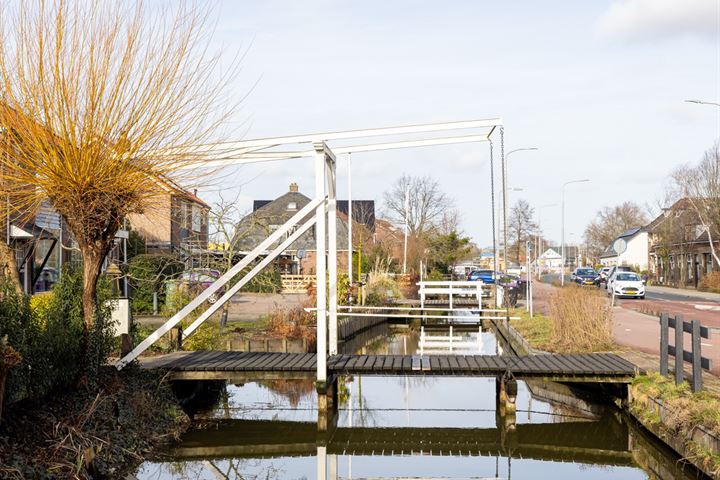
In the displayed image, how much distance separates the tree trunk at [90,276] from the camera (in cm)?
993

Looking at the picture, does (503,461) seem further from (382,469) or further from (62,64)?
(62,64)

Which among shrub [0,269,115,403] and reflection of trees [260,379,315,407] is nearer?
shrub [0,269,115,403]

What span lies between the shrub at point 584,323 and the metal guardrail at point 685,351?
367 centimetres

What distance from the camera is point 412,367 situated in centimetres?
1174

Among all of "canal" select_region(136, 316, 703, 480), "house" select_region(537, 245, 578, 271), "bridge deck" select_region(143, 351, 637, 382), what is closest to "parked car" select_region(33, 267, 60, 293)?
"canal" select_region(136, 316, 703, 480)

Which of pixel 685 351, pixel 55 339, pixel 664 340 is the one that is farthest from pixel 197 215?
pixel 685 351

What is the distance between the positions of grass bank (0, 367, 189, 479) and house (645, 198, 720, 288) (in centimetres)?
4631

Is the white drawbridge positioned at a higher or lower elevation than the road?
higher

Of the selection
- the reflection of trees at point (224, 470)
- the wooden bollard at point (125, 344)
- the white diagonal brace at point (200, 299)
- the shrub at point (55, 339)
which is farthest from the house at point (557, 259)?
the shrub at point (55, 339)

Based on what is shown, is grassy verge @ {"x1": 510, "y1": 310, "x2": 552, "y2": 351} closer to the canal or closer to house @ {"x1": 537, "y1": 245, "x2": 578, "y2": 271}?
the canal

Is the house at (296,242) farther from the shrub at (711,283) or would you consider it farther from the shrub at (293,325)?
the shrub at (711,283)

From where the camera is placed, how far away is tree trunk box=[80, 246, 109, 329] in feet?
32.6

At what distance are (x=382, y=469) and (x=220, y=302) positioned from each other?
3.74m

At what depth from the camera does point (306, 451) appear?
1070cm
